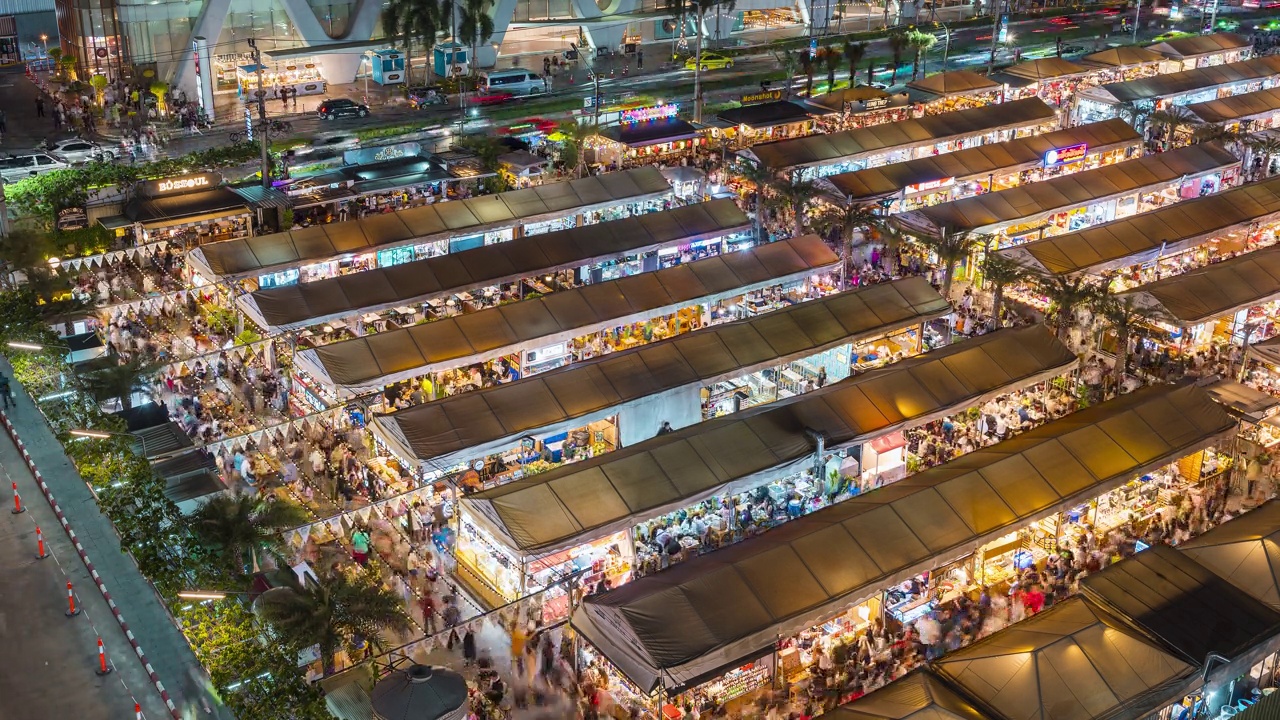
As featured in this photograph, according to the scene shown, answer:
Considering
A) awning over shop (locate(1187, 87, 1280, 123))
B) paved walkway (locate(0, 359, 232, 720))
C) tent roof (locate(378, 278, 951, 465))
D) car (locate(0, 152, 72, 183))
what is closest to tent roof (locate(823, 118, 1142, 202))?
awning over shop (locate(1187, 87, 1280, 123))

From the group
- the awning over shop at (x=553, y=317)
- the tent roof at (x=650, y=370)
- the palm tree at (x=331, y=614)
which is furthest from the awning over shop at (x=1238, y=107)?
the palm tree at (x=331, y=614)

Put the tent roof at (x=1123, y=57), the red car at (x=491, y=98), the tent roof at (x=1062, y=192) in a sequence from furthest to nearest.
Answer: the red car at (x=491, y=98) → the tent roof at (x=1123, y=57) → the tent roof at (x=1062, y=192)

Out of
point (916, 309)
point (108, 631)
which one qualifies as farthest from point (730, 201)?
point (108, 631)

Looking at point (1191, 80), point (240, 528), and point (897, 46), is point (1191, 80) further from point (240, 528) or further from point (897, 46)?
point (240, 528)

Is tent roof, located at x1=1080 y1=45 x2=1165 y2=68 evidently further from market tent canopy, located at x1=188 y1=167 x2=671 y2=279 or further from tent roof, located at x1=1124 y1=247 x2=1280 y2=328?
market tent canopy, located at x1=188 y1=167 x2=671 y2=279

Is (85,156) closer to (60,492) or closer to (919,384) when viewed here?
(60,492)

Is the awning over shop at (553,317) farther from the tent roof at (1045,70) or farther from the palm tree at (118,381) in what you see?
the tent roof at (1045,70)

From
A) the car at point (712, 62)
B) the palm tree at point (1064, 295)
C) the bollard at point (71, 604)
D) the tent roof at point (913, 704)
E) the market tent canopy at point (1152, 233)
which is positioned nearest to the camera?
the tent roof at point (913, 704)
